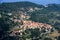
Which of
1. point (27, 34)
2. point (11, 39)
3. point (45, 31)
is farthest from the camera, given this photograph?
point (45, 31)

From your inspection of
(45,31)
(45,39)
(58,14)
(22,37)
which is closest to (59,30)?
(45,31)

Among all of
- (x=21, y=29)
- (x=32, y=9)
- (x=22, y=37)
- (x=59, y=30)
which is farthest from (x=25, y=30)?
(x=32, y=9)

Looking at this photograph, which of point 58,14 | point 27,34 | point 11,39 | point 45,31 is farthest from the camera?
point 58,14

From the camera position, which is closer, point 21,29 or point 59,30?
point 21,29

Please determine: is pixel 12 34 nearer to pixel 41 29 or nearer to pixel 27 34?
pixel 27 34

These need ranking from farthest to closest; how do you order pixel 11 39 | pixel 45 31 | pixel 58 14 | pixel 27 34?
pixel 58 14
pixel 45 31
pixel 27 34
pixel 11 39

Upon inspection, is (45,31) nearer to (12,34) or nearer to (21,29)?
(21,29)

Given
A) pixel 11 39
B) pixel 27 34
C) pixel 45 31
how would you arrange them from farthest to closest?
pixel 45 31 < pixel 27 34 < pixel 11 39

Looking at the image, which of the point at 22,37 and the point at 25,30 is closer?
the point at 22,37
